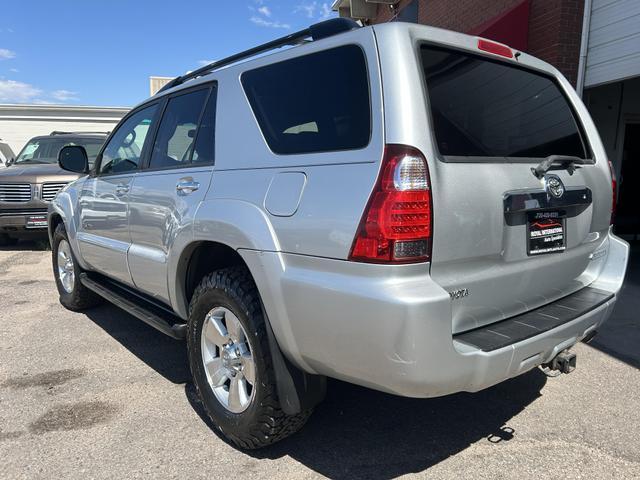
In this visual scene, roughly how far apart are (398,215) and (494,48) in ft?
4.05

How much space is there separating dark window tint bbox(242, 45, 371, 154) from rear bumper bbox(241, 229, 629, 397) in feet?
1.76

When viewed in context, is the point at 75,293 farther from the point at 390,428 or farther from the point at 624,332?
the point at 624,332

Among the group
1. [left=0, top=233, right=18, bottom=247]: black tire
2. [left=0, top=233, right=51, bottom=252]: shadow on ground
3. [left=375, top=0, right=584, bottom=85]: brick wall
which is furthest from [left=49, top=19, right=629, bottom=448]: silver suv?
[left=0, top=233, right=18, bottom=247]: black tire

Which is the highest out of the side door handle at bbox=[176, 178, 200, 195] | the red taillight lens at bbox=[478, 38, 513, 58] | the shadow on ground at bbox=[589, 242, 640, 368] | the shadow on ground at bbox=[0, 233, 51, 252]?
the red taillight lens at bbox=[478, 38, 513, 58]

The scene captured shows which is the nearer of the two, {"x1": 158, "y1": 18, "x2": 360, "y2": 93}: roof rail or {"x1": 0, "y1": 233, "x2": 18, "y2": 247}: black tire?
{"x1": 158, "y1": 18, "x2": 360, "y2": 93}: roof rail

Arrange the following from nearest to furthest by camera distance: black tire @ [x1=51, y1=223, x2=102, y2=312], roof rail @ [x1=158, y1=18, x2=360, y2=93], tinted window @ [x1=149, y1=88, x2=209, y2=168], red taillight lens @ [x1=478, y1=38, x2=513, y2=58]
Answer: roof rail @ [x1=158, y1=18, x2=360, y2=93] < red taillight lens @ [x1=478, y1=38, x2=513, y2=58] < tinted window @ [x1=149, y1=88, x2=209, y2=168] < black tire @ [x1=51, y1=223, x2=102, y2=312]

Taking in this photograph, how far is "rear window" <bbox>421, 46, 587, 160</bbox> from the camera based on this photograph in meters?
2.25

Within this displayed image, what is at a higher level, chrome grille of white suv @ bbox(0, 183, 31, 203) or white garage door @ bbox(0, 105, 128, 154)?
white garage door @ bbox(0, 105, 128, 154)

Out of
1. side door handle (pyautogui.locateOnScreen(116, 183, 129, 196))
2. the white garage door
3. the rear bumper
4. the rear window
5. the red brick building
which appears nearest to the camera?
the rear bumper

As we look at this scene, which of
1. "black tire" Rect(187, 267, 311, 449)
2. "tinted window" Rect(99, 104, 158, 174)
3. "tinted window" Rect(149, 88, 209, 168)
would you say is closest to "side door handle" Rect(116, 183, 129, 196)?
"tinted window" Rect(99, 104, 158, 174)

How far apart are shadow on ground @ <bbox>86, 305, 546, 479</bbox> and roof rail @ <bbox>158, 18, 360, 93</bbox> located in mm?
2113

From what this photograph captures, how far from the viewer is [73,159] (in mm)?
4652

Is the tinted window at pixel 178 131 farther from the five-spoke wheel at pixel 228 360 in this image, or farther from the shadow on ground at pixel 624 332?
the shadow on ground at pixel 624 332

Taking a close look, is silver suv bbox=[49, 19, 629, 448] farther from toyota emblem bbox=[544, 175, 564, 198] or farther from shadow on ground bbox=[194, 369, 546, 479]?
shadow on ground bbox=[194, 369, 546, 479]
